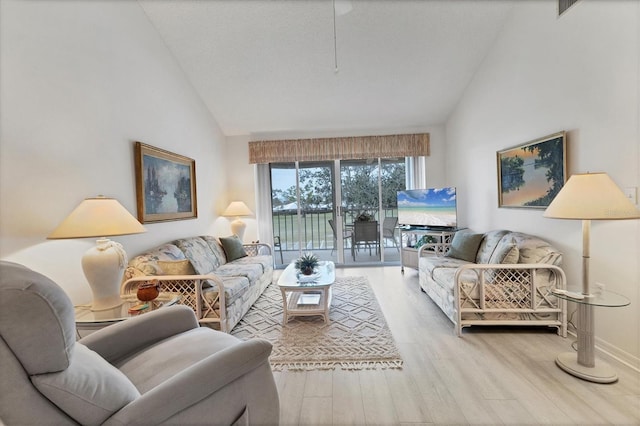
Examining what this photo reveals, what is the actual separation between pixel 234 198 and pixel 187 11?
9.82 ft

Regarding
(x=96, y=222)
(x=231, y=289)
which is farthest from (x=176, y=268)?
(x=96, y=222)

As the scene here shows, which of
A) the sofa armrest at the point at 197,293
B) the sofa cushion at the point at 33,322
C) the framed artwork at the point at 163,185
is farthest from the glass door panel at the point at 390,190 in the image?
the sofa cushion at the point at 33,322

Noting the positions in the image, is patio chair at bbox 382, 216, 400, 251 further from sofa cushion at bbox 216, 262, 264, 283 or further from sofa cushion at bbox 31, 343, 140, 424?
sofa cushion at bbox 31, 343, 140, 424

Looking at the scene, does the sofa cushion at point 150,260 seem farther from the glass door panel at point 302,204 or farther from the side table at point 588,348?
the side table at point 588,348

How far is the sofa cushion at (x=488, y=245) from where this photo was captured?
125 inches

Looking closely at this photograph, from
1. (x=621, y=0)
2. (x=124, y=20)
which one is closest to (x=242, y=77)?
(x=124, y=20)

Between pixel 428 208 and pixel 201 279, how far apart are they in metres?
3.46

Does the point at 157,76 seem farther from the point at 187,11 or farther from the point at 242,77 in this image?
the point at 242,77

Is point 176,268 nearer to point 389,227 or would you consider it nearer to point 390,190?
point 389,227

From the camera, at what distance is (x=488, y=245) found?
3.29m

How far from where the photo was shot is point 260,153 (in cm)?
523

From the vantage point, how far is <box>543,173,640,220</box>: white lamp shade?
1727 millimetres

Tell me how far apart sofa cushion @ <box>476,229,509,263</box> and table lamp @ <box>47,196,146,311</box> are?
3.39 meters

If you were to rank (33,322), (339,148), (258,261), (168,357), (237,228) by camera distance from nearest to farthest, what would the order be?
(33,322) → (168,357) → (258,261) → (237,228) → (339,148)
